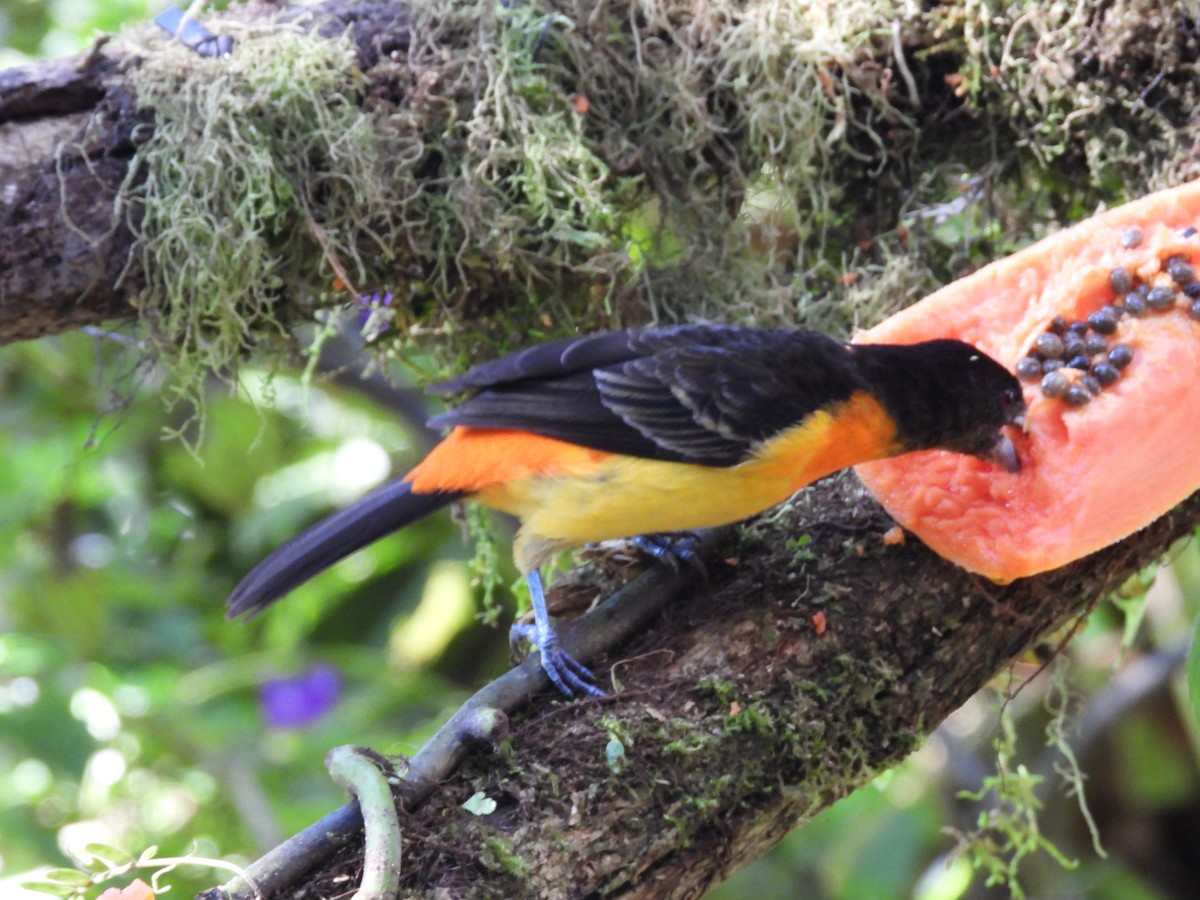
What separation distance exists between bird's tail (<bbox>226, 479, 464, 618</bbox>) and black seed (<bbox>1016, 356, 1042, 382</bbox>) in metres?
1.44

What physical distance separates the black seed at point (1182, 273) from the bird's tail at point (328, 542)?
69.4 inches

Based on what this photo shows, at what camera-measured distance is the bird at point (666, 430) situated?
295cm

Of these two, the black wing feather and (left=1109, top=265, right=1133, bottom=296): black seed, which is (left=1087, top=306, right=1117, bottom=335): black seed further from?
the black wing feather

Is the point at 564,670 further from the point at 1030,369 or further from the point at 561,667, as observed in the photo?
the point at 1030,369

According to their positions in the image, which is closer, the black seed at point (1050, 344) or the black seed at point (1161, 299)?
the black seed at point (1161, 299)

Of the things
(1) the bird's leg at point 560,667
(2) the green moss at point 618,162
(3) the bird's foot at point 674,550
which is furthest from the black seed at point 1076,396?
(1) the bird's leg at point 560,667

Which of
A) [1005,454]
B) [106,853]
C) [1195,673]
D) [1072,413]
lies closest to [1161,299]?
[1072,413]

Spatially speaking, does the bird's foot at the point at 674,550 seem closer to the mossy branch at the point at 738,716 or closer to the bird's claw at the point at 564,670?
the mossy branch at the point at 738,716

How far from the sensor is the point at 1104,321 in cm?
302

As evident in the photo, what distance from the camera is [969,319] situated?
3.30 meters

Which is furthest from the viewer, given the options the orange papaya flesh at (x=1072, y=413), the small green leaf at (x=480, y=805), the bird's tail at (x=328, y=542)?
the bird's tail at (x=328, y=542)

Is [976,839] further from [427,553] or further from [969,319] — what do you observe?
[427,553]

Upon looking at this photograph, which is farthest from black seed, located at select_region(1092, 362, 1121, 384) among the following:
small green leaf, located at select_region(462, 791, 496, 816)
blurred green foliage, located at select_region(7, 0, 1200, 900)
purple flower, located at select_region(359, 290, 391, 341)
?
purple flower, located at select_region(359, 290, 391, 341)

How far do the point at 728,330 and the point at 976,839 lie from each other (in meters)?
1.42
